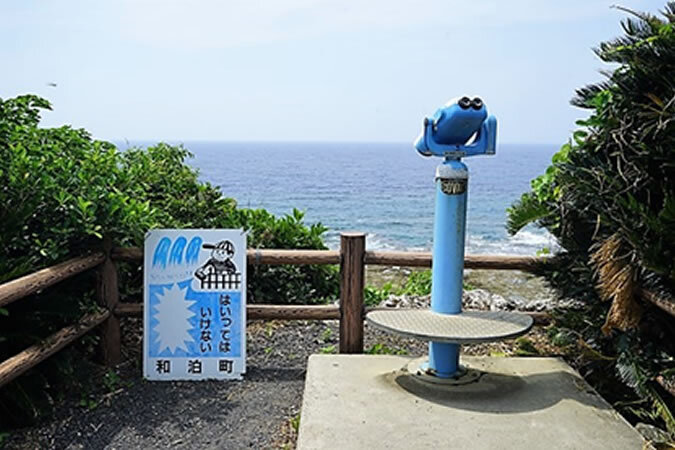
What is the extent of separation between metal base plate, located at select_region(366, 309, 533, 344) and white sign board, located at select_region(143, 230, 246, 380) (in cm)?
101

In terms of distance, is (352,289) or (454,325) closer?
(454,325)

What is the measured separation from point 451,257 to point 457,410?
0.81 meters

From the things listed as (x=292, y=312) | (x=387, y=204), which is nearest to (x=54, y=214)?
(x=292, y=312)

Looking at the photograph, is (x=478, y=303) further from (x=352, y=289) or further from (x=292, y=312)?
(x=292, y=312)

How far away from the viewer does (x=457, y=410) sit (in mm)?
3312

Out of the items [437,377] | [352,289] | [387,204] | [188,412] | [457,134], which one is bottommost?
[387,204]

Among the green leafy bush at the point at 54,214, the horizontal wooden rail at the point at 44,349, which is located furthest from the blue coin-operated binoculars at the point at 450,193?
the horizontal wooden rail at the point at 44,349

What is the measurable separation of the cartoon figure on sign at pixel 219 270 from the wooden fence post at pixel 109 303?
0.55 metres

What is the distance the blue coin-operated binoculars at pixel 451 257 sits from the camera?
133 inches

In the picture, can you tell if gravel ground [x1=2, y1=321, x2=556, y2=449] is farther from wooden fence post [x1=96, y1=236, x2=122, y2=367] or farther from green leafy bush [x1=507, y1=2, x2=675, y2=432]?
green leafy bush [x1=507, y1=2, x2=675, y2=432]

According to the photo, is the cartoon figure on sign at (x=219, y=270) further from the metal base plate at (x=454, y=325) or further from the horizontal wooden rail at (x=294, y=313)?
the metal base plate at (x=454, y=325)

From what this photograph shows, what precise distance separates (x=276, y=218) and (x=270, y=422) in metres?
2.88

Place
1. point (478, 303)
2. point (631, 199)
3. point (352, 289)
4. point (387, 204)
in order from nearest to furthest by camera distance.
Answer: point (631, 199) → point (352, 289) → point (478, 303) → point (387, 204)

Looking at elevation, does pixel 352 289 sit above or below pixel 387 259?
below
